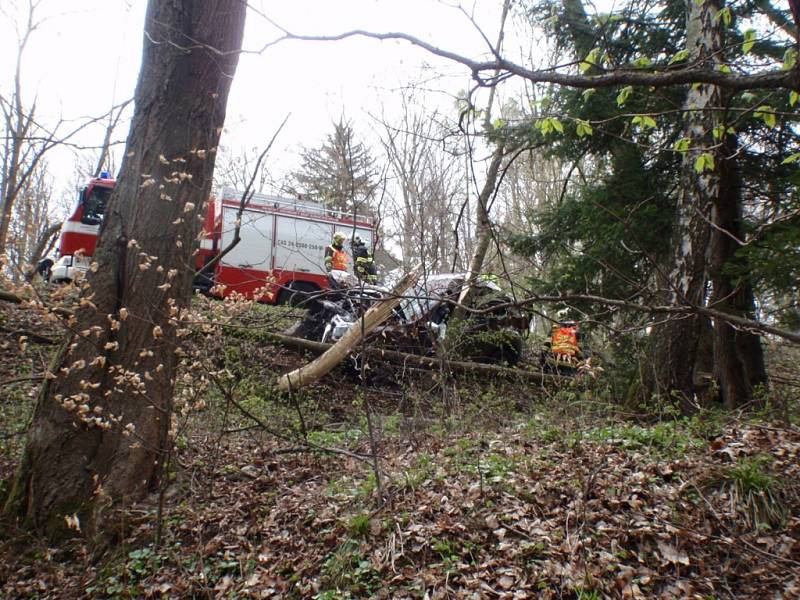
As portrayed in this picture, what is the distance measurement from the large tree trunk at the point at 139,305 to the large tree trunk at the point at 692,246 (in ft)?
15.9

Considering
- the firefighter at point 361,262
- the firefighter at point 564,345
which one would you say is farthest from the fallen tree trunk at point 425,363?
the firefighter at point 361,262

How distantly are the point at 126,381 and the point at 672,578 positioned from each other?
4237 mm

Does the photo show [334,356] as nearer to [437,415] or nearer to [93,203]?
[437,415]

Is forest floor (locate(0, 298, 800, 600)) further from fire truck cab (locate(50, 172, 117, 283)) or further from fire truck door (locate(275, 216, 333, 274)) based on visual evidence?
fire truck cab (locate(50, 172, 117, 283))

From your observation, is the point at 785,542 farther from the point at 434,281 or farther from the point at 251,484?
the point at 434,281

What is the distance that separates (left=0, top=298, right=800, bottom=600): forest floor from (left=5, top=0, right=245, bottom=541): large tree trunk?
282 mm

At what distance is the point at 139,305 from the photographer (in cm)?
491

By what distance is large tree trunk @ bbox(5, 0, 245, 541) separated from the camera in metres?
4.64

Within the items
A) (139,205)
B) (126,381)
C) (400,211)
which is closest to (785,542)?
(126,381)

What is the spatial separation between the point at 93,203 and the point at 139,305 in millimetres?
9931

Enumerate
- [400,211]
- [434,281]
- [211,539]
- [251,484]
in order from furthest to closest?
[400,211] → [434,281] → [251,484] → [211,539]

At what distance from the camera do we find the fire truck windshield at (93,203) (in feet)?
43.5

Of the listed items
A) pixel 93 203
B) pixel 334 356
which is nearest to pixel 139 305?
pixel 334 356

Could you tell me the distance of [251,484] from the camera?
18.0 feet
